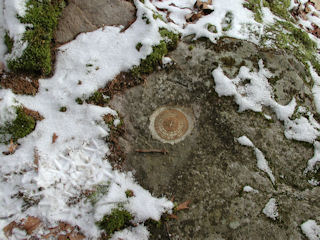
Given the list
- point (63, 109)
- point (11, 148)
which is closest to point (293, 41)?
point (63, 109)

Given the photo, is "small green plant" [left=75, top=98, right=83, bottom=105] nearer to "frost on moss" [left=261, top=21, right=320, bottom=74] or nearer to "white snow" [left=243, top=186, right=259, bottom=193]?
"white snow" [left=243, top=186, right=259, bottom=193]

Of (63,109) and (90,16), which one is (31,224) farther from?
(90,16)

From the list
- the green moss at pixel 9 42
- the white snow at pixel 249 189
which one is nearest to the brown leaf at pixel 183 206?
the white snow at pixel 249 189

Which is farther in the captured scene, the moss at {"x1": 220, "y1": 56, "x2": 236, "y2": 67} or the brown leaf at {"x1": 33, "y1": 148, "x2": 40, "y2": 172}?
the moss at {"x1": 220, "y1": 56, "x2": 236, "y2": 67}

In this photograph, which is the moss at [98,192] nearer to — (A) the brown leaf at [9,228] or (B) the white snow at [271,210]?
(A) the brown leaf at [9,228]

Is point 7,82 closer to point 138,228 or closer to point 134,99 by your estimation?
point 134,99

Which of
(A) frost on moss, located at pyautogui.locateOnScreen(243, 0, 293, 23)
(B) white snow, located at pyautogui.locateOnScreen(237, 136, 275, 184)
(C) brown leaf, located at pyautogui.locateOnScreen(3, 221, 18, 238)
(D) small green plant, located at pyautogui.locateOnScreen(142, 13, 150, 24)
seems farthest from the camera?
(A) frost on moss, located at pyautogui.locateOnScreen(243, 0, 293, 23)

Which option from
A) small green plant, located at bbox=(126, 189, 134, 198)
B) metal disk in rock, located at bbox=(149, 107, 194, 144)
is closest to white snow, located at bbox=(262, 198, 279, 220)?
metal disk in rock, located at bbox=(149, 107, 194, 144)
